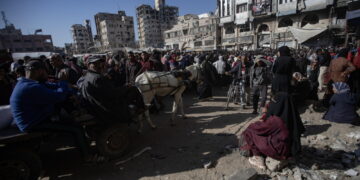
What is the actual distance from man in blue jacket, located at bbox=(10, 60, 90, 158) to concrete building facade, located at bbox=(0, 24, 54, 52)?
69073mm

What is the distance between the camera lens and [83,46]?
101m

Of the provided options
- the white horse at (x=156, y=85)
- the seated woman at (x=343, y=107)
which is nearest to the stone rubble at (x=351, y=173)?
the seated woman at (x=343, y=107)

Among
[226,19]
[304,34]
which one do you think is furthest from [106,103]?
[226,19]

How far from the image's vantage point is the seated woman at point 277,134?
9.51 ft

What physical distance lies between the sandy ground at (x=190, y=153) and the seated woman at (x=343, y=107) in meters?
0.20

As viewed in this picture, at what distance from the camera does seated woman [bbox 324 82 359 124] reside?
446 cm

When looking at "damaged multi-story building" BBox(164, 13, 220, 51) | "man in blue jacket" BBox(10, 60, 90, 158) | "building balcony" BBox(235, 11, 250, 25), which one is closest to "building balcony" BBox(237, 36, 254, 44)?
"building balcony" BBox(235, 11, 250, 25)

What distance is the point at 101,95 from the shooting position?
3.10m

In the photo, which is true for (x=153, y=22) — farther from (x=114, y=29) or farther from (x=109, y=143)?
(x=109, y=143)

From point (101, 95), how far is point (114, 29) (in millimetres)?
92860

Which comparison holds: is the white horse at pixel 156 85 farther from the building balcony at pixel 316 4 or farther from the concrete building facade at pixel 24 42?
the concrete building facade at pixel 24 42

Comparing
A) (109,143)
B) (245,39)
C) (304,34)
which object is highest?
(245,39)

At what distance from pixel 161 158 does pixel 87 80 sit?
1.94 meters

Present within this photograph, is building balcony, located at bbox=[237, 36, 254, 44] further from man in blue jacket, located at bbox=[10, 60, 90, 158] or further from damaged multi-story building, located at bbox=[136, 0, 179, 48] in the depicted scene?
damaged multi-story building, located at bbox=[136, 0, 179, 48]
